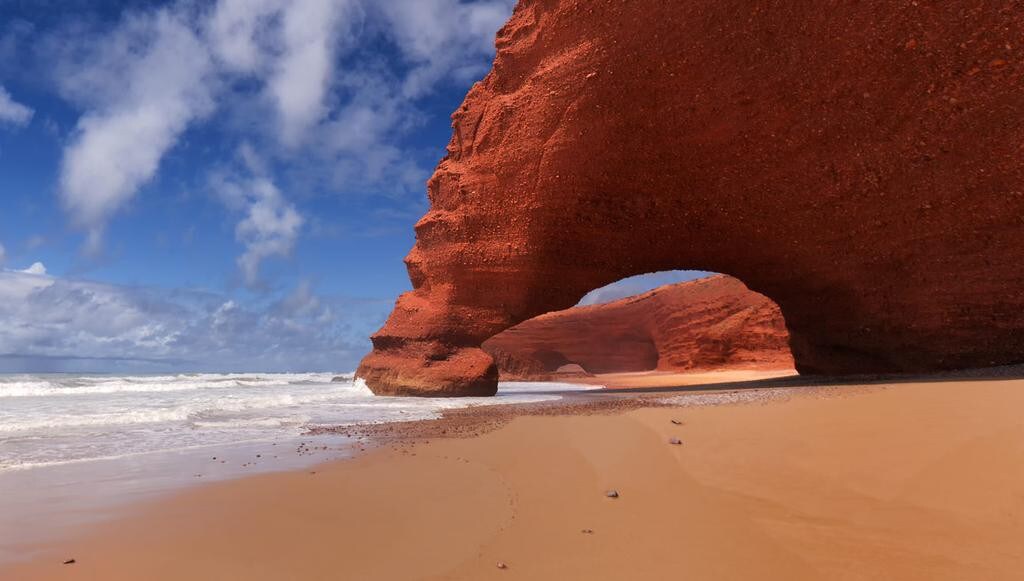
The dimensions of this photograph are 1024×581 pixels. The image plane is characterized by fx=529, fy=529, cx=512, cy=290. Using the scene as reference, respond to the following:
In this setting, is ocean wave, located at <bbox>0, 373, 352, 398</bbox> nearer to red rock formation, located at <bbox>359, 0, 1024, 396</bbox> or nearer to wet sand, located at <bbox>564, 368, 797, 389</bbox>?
red rock formation, located at <bbox>359, 0, 1024, 396</bbox>

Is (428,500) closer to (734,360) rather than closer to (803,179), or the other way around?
(803,179)

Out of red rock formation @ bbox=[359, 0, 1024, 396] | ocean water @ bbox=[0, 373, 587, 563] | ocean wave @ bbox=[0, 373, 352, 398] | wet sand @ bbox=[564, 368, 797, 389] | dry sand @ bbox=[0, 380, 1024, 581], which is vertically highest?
red rock formation @ bbox=[359, 0, 1024, 396]

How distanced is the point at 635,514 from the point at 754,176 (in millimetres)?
10366

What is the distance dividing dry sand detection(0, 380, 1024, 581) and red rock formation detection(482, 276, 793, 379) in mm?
24557

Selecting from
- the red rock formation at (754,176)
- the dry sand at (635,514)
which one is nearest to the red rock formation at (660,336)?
the red rock formation at (754,176)

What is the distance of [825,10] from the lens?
29.2ft

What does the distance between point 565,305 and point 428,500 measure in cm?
1287

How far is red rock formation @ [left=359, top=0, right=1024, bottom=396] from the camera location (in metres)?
9.21

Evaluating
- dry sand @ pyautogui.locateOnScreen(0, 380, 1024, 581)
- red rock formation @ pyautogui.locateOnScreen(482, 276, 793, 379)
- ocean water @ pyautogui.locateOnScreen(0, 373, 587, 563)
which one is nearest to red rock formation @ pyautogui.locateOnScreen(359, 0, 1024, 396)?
ocean water @ pyautogui.locateOnScreen(0, 373, 587, 563)

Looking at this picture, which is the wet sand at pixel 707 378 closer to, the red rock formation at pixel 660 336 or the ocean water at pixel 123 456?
the red rock formation at pixel 660 336

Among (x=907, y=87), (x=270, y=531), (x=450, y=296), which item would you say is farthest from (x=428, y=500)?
(x=450, y=296)

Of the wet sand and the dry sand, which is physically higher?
the dry sand

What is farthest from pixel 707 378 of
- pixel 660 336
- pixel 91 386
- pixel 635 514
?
pixel 91 386

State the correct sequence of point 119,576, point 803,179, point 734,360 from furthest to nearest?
1. point 734,360
2. point 803,179
3. point 119,576
